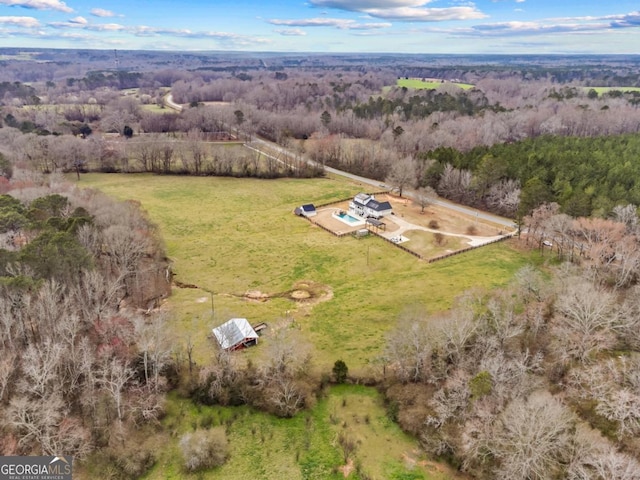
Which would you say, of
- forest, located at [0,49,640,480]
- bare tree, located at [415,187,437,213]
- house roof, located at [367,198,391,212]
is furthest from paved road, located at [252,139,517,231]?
house roof, located at [367,198,391,212]

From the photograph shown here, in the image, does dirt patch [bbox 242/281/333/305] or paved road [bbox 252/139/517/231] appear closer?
dirt patch [bbox 242/281/333/305]

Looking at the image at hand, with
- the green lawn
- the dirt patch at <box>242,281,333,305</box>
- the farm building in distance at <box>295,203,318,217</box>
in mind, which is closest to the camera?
the green lawn

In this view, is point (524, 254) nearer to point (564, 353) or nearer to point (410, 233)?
point (410, 233)

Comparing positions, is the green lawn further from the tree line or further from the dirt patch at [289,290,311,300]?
the tree line

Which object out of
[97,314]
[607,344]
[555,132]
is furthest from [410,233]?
[555,132]

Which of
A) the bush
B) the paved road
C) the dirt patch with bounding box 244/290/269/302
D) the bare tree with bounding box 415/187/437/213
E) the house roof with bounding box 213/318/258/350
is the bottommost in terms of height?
the bush

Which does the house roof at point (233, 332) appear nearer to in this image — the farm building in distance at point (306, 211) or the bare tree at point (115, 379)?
the bare tree at point (115, 379)

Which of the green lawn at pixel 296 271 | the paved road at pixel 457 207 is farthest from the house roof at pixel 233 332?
the paved road at pixel 457 207
